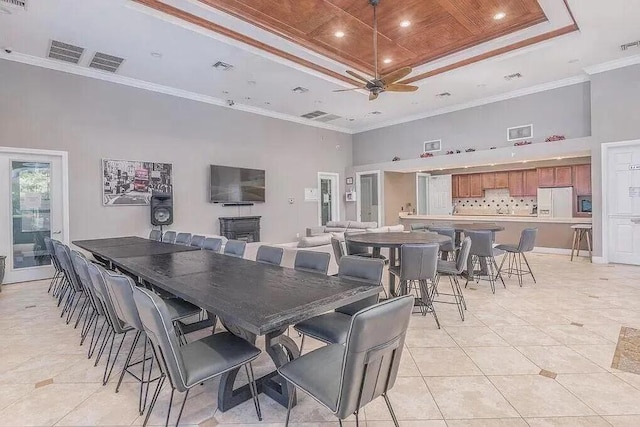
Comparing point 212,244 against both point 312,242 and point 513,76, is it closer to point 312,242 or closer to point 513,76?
point 312,242

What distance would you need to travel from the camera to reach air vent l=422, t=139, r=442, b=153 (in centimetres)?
886

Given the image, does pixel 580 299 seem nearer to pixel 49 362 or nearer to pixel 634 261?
pixel 634 261

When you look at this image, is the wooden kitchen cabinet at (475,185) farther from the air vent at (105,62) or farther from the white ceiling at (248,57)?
the air vent at (105,62)

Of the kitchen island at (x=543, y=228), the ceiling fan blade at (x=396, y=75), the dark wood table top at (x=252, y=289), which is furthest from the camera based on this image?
the kitchen island at (x=543, y=228)

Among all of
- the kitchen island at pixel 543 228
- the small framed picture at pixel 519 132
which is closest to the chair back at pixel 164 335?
the kitchen island at pixel 543 228

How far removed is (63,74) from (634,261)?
10.7 metres

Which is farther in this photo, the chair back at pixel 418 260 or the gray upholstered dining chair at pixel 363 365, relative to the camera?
the chair back at pixel 418 260

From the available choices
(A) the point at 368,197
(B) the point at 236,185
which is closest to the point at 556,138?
(A) the point at 368,197

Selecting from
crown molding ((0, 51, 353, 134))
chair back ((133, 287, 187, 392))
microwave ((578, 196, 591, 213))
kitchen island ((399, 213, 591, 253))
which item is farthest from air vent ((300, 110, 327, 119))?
chair back ((133, 287, 187, 392))

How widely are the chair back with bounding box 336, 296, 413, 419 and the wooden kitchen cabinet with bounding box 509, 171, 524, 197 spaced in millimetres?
9324

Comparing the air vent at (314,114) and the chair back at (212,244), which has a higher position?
the air vent at (314,114)

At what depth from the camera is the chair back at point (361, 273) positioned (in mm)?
2438

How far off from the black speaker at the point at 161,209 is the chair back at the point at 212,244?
2.52 m

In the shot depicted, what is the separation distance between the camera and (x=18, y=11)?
163 inches
